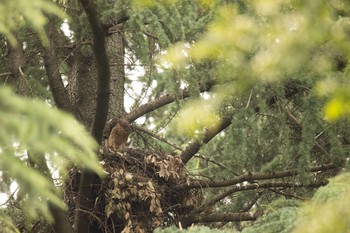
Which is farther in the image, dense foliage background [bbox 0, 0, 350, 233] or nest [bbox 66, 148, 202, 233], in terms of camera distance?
nest [bbox 66, 148, 202, 233]

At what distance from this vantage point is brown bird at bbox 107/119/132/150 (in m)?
5.34

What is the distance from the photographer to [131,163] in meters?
5.14

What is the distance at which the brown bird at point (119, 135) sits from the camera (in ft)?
17.5

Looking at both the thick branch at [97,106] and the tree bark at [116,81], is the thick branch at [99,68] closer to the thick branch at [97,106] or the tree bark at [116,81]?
the thick branch at [97,106]

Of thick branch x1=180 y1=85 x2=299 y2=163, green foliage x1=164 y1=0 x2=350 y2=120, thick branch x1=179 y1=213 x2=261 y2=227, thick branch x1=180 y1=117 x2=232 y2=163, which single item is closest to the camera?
green foliage x1=164 y1=0 x2=350 y2=120

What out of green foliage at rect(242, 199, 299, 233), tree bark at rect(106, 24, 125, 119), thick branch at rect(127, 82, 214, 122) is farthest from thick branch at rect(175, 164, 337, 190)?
green foliage at rect(242, 199, 299, 233)

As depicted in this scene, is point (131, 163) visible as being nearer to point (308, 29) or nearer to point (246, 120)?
point (246, 120)

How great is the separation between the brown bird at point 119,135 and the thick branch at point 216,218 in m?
0.86

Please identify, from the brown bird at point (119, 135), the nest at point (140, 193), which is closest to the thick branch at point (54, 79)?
the nest at point (140, 193)

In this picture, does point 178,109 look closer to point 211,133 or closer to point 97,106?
point 97,106

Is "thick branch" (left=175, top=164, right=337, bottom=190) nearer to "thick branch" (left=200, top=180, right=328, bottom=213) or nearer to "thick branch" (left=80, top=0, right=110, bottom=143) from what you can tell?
"thick branch" (left=200, top=180, right=328, bottom=213)

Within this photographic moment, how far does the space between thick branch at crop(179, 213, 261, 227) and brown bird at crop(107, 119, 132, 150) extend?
86 centimetres

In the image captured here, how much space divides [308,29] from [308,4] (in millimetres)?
158

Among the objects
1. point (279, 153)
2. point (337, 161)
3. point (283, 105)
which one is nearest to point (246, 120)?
point (283, 105)
